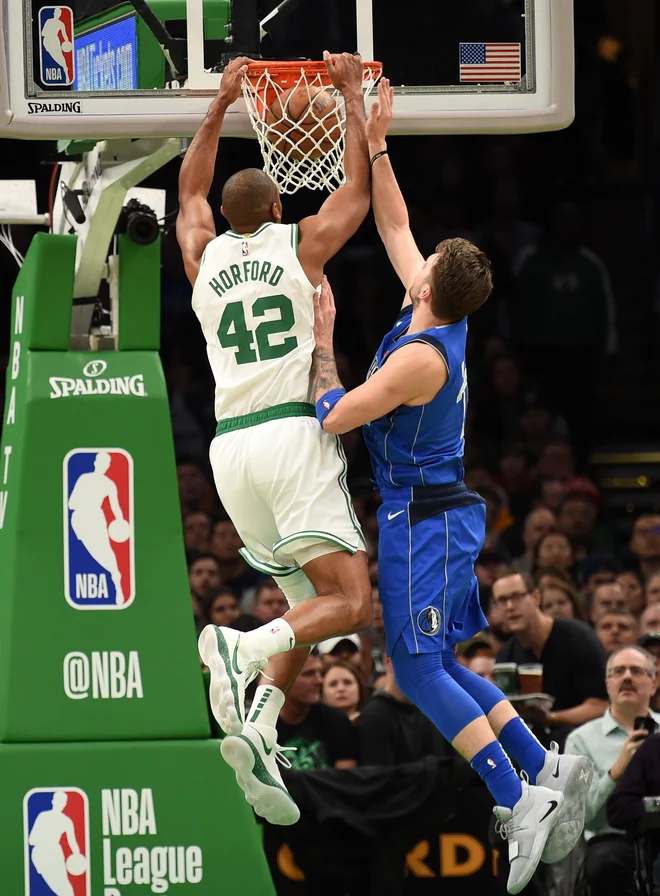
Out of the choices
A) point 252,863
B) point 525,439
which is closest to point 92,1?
point 252,863

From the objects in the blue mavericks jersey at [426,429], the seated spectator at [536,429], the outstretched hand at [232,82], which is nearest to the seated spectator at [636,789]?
the blue mavericks jersey at [426,429]

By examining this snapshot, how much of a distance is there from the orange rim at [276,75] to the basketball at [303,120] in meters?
0.03

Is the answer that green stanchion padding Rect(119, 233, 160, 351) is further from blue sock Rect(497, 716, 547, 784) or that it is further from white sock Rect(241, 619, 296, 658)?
blue sock Rect(497, 716, 547, 784)

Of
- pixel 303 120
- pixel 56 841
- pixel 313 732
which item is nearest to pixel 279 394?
pixel 303 120

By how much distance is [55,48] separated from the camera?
22.5ft

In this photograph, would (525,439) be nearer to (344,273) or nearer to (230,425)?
(344,273)

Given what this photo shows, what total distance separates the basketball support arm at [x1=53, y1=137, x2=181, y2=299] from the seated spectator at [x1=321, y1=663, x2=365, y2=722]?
2690 millimetres

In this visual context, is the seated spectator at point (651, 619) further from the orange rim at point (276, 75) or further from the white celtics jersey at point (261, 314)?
the orange rim at point (276, 75)

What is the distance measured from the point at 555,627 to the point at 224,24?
4.24 meters

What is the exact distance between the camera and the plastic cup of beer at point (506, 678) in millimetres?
8953

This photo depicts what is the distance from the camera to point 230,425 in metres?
6.77

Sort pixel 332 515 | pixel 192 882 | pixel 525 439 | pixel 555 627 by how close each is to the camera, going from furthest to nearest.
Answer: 1. pixel 525 439
2. pixel 555 627
3. pixel 192 882
4. pixel 332 515

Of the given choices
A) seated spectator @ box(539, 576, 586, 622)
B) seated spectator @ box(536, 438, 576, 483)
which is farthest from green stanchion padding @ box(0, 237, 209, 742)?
seated spectator @ box(536, 438, 576, 483)

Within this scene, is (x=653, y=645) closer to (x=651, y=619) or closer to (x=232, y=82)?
(x=651, y=619)
